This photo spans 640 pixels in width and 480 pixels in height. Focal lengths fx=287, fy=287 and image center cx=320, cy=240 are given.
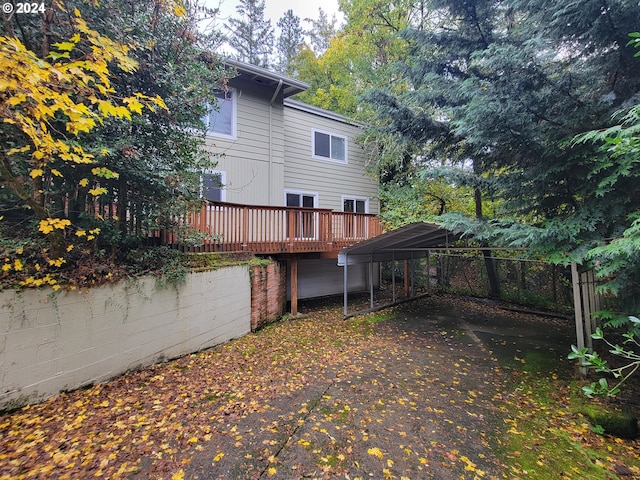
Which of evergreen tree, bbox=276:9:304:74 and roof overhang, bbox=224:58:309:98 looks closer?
roof overhang, bbox=224:58:309:98

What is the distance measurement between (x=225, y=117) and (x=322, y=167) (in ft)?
14.1

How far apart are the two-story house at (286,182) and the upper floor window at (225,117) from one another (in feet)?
0.10

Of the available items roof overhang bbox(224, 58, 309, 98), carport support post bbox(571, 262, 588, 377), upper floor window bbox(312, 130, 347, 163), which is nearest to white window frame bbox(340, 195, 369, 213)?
upper floor window bbox(312, 130, 347, 163)

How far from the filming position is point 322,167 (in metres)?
12.0

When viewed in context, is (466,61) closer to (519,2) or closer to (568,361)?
(519,2)

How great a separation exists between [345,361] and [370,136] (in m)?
10.2

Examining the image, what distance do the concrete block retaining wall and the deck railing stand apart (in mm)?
936

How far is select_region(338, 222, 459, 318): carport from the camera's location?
7.72m

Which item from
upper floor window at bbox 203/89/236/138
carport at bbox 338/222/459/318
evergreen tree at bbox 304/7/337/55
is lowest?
carport at bbox 338/222/459/318

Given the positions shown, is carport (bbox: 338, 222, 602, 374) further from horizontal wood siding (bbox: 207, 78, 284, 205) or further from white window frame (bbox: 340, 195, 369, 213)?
horizontal wood siding (bbox: 207, 78, 284, 205)

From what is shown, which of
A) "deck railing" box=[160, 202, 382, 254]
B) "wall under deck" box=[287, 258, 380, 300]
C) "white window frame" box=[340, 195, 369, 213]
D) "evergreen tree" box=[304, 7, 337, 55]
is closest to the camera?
"deck railing" box=[160, 202, 382, 254]

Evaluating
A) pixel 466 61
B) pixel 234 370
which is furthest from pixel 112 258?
pixel 466 61

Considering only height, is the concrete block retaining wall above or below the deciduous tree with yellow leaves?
below

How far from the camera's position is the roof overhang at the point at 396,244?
25.2ft
